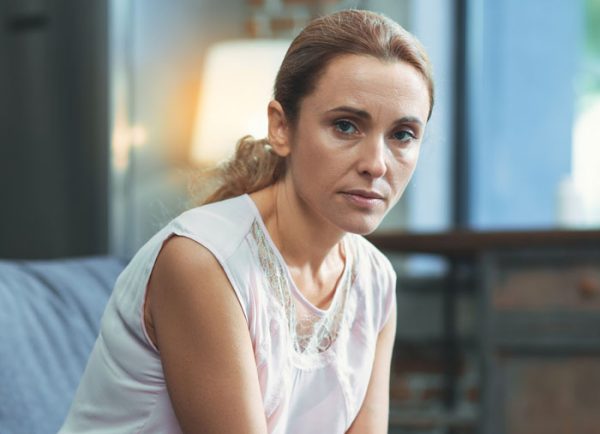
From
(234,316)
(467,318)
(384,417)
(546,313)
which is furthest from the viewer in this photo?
(467,318)

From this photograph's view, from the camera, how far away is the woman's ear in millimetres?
1223

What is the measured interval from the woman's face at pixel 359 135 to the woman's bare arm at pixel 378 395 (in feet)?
0.96

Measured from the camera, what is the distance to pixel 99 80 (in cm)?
292

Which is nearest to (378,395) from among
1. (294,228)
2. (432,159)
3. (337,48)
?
(294,228)

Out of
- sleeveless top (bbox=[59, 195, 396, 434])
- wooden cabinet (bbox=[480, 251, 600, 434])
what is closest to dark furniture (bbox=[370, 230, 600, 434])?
wooden cabinet (bbox=[480, 251, 600, 434])

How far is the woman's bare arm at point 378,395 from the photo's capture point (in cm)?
139

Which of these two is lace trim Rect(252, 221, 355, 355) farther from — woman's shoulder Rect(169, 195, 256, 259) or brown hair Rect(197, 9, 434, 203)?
brown hair Rect(197, 9, 434, 203)

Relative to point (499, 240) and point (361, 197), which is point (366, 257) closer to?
point (361, 197)

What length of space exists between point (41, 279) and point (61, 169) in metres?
1.46

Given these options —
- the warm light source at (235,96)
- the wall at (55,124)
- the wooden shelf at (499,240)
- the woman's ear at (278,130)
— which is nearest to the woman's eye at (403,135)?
the woman's ear at (278,130)

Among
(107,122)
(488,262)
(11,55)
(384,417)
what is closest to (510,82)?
(488,262)

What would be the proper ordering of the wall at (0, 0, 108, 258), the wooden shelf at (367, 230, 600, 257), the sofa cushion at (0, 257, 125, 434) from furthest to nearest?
the wall at (0, 0, 108, 258)
the wooden shelf at (367, 230, 600, 257)
the sofa cushion at (0, 257, 125, 434)

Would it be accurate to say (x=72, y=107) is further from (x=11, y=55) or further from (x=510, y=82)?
(x=510, y=82)

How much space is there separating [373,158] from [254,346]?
0.27 metres
